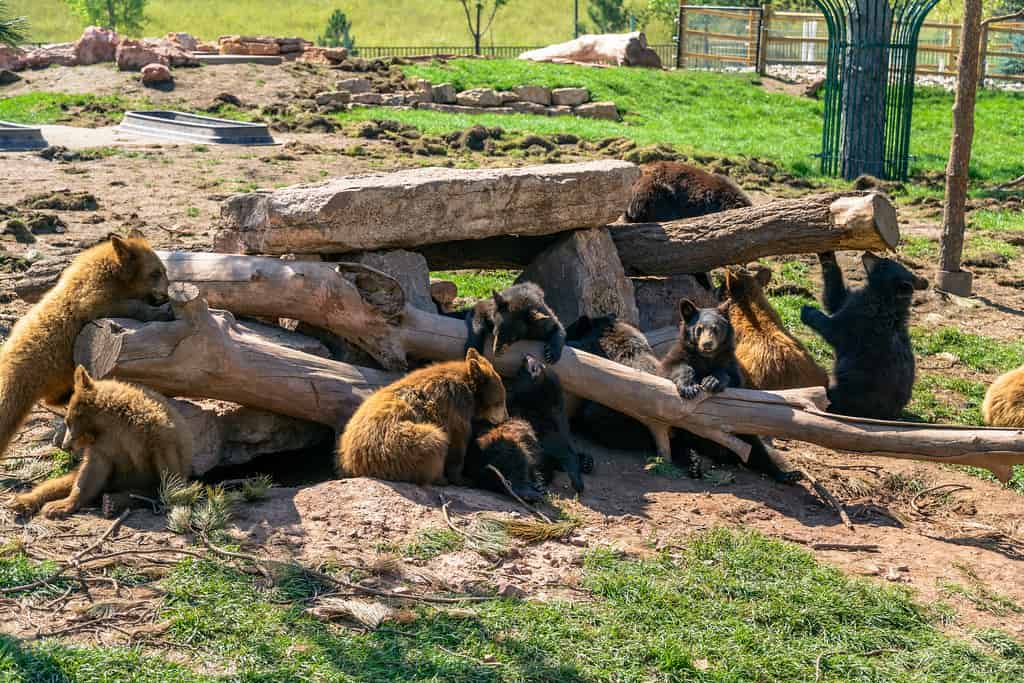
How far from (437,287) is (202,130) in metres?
11.1

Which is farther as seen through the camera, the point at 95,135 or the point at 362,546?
the point at 95,135

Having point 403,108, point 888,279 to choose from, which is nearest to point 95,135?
point 403,108

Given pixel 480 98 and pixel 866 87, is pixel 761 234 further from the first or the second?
pixel 480 98

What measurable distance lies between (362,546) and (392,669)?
4.02 feet

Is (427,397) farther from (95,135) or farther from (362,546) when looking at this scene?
(95,135)

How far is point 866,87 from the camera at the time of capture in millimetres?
19109

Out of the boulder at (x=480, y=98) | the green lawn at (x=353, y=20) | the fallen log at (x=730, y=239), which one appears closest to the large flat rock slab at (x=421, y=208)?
the fallen log at (x=730, y=239)

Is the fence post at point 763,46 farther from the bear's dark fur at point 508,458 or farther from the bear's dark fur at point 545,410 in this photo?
the bear's dark fur at point 508,458

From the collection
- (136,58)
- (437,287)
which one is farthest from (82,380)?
(136,58)

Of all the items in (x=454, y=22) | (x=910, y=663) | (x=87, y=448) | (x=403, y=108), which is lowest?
(x=910, y=663)

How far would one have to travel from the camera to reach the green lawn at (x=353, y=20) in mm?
77188

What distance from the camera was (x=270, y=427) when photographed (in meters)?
7.36

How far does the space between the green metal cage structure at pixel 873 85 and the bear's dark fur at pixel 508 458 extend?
13.2 m

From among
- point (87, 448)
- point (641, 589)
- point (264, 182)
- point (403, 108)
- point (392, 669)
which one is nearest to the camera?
point (392, 669)
